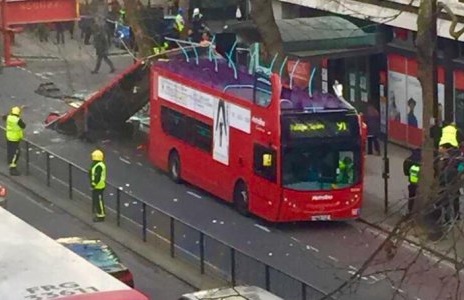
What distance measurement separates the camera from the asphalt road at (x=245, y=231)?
2369 centimetres

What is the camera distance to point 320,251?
27.2 meters

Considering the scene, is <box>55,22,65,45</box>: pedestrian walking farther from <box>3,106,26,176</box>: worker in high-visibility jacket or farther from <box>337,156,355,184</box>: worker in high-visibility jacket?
<box>337,156,355,184</box>: worker in high-visibility jacket

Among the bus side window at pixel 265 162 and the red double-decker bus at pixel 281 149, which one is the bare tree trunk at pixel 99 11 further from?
the bus side window at pixel 265 162

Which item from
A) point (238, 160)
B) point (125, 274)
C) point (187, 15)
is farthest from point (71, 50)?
point (125, 274)

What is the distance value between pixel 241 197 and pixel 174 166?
3.48 meters

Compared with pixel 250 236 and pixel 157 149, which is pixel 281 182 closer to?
pixel 250 236

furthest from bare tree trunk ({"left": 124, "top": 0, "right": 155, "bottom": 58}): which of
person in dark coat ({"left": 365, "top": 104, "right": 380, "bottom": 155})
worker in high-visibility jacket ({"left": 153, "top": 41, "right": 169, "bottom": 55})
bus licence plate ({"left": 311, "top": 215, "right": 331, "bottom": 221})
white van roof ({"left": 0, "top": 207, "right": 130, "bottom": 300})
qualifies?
white van roof ({"left": 0, "top": 207, "right": 130, "bottom": 300})

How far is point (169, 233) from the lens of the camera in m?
26.4

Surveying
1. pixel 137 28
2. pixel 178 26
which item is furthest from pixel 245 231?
pixel 178 26

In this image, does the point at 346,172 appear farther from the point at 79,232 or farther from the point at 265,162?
the point at 79,232

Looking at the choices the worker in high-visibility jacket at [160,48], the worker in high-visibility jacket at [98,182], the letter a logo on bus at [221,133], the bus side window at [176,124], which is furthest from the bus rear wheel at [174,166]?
the worker in high-visibility jacket at [160,48]

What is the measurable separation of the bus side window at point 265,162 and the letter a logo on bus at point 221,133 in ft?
4.25

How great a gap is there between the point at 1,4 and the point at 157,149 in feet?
55.5

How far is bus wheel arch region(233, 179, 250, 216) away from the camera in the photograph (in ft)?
96.9
